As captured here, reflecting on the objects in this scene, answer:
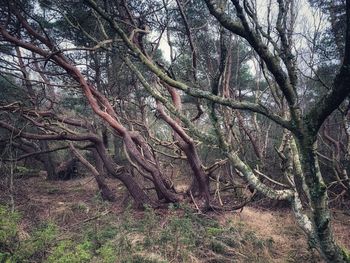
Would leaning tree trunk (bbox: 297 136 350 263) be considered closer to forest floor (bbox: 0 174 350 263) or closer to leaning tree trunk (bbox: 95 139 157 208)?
forest floor (bbox: 0 174 350 263)

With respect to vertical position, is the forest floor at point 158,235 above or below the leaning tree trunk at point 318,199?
below

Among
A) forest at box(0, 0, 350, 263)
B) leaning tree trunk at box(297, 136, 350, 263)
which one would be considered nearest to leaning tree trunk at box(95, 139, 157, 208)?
forest at box(0, 0, 350, 263)

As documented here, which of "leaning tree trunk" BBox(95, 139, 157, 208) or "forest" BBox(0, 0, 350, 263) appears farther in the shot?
"leaning tree trunk" BBox(95, 139, 157, 208)

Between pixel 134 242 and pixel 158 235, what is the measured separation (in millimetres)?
540

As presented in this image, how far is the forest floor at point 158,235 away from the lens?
488 cm

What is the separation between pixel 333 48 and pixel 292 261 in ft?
23.3

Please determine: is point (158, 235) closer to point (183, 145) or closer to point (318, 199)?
point (183, 145)

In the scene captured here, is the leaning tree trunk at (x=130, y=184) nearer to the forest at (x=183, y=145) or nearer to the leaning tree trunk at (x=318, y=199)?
the forest at (x=183, y=145)

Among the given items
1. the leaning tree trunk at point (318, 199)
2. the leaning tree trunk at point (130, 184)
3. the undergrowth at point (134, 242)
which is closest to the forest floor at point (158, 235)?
the undergrowth at point (134, 242)

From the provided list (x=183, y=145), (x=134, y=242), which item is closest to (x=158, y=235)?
(x=134, y=242)

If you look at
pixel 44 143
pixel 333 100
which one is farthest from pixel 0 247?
pixel 44 143

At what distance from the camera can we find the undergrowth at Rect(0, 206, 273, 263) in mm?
4646

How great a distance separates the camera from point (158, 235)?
5.77 m

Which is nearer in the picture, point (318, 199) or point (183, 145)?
point (318, 199)
